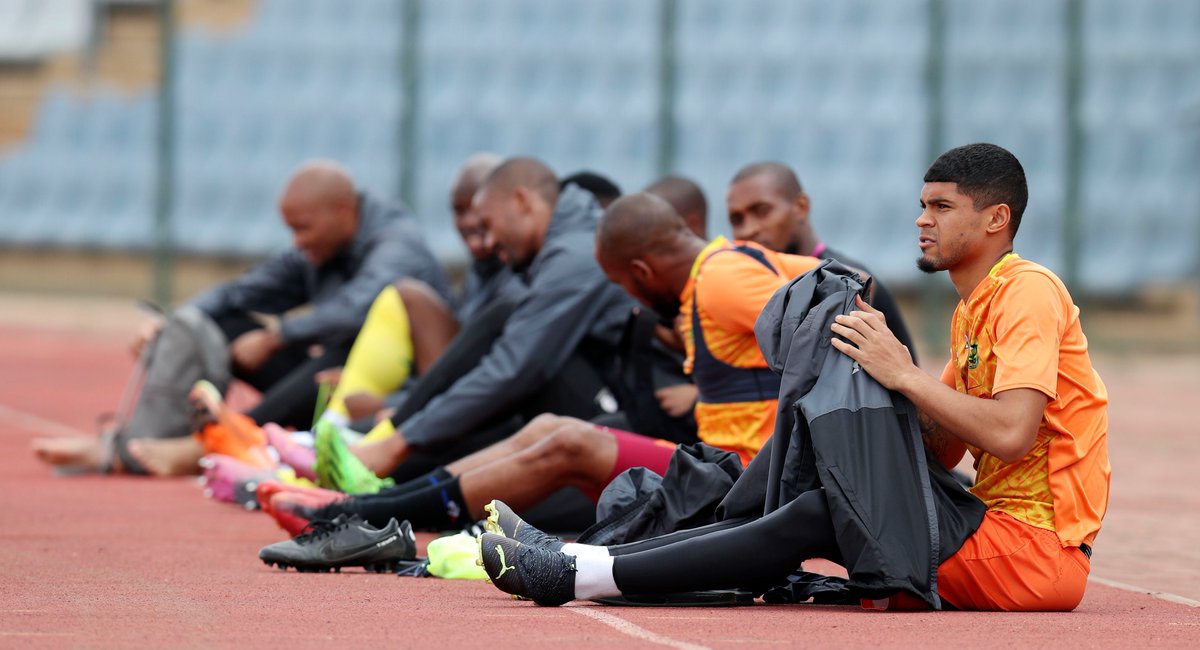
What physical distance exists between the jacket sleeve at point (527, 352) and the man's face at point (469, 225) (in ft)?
4.35

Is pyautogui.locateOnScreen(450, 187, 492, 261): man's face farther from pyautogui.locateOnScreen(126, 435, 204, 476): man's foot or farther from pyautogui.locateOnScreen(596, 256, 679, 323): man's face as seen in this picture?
pyautogui.locateOnScreen(596, 256, 679, 323): man's face

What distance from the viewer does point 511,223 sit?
7.25 m

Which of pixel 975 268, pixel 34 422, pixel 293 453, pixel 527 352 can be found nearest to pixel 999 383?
pixel 975 268

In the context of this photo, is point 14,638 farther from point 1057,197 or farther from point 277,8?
point 277,8

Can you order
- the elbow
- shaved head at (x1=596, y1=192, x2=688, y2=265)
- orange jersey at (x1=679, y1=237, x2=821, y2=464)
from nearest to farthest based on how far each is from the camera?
the elbow
orange jersey at (x1=679, y1=237, x2=821, y2=464)
shaved head at (x1=596, y1=192, x2=688, y2=265)

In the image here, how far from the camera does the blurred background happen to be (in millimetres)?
17969

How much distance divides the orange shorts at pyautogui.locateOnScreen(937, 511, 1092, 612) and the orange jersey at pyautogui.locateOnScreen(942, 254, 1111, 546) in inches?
1.7

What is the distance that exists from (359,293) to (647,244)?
11.1 feet

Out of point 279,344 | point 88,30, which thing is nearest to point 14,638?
point 279,344

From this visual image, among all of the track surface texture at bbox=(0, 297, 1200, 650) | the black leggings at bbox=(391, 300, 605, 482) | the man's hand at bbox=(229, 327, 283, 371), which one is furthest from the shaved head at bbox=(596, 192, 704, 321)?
the man's hand at bbox=(229, 327, 283, 371)

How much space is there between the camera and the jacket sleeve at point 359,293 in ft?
29.3

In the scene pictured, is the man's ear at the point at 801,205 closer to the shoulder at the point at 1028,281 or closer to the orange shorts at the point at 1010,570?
the shoulder at the point at 1028,281

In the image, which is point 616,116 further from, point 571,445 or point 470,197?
point 571,445

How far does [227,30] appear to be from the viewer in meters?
21.4
